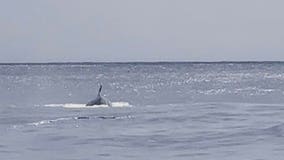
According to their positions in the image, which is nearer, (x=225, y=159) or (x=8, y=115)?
(x=225, y=159)

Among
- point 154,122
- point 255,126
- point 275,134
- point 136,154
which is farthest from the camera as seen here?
point 154,122

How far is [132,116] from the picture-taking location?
2231 inches

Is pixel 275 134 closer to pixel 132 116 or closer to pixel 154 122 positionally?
pixel 154 122

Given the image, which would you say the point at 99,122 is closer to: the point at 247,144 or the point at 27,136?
the point at 27,136

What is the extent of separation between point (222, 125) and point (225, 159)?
572 inches

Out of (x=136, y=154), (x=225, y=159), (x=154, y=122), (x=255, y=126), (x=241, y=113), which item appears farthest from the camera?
(x=241, y=113)

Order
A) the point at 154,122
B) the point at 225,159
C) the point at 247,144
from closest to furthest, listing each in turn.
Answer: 1. the point at 225,159
2. the point at 247,144
3. the point at 154,122

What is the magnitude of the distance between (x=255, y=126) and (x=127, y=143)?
9.62 meters

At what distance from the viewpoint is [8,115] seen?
5894 cm

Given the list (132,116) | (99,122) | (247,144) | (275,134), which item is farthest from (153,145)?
(132,116)

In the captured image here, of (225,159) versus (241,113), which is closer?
(225,159)

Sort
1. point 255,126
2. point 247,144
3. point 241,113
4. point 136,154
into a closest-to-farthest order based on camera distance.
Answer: point 136,154
point 247,144
point 255,126
point 241,113

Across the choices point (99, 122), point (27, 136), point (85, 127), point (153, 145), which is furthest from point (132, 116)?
point (153, 145)

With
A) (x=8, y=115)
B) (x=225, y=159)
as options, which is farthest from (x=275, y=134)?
(x=8, y=115)
